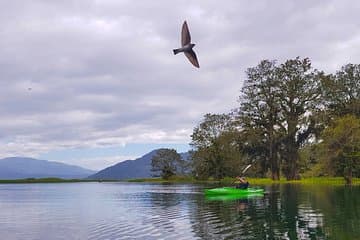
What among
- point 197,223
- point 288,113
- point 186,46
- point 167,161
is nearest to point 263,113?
point 288,113

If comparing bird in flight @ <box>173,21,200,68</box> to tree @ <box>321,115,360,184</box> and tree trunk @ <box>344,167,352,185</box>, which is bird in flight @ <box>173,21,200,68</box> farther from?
tree trunk @ <box>344,167,352,185</box>

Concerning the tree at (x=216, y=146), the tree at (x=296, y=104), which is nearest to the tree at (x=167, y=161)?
the tree at (x=216, y=146)

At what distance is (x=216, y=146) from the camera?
106250 mm

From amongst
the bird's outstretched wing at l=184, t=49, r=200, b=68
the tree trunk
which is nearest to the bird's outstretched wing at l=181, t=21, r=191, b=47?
the bird's outstretched wing at l=184, t=49, r=200, b=68

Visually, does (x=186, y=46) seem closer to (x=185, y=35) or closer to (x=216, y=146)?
(x=185, y=35)

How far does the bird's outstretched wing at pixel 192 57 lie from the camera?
427 inches

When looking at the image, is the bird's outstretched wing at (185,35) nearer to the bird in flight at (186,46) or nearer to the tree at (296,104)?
the bird in flight at (186,46)

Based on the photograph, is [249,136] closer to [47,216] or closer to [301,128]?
[301,128]

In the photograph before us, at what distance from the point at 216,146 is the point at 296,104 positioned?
771 inches

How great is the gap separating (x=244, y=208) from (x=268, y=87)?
55.3 metres

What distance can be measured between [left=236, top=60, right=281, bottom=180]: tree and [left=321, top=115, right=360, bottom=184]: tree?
1477 cm

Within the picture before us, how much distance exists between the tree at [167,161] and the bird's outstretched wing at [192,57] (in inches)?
4991

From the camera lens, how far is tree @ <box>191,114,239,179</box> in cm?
10412

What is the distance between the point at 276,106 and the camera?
313 feet
